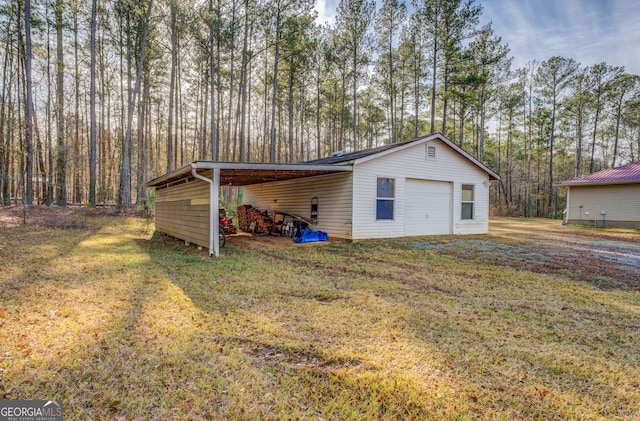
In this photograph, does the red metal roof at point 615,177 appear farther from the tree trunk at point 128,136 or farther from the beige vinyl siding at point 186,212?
the tree trunk at point 128,136

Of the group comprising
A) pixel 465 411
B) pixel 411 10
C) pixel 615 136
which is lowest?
pixel 465 411

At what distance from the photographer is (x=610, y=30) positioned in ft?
40.4

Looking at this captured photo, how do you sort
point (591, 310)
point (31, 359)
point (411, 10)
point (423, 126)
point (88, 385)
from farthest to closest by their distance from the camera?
point (423, 126) < point (411, 10) < point (591, 310) < point (31, 359) < point (88, 385)

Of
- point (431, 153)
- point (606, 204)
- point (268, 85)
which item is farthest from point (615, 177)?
point (268, 85)

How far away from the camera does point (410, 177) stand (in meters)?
10.6

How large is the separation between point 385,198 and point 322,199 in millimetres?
2005

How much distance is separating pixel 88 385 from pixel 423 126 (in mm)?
29801

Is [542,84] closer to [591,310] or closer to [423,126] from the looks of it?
[423,126]

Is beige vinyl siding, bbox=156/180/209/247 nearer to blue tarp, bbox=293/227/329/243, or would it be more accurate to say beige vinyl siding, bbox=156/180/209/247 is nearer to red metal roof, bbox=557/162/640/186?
blue tarp, bbox=293/227/329/243

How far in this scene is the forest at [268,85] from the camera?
1669 cm

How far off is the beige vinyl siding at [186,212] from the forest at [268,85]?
4402 mm

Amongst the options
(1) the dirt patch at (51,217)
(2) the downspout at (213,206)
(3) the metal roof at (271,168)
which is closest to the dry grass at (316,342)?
(2) the downspout at (213,206)

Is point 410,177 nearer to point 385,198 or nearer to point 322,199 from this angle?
point 385,198

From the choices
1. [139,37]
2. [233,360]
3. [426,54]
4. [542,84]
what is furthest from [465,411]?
[542,84]
